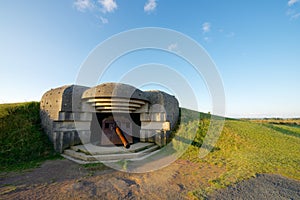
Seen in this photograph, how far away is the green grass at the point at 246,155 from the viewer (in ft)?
13.4

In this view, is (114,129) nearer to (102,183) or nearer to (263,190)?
(102,183)

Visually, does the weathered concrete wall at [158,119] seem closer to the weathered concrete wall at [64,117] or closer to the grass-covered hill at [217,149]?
the grass-covered hill at [217,149]

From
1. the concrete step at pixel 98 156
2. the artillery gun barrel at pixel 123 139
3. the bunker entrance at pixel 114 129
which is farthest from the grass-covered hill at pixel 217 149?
the artillery gun barrel at pixel 123 139

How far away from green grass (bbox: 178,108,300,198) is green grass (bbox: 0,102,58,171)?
583 centimetres

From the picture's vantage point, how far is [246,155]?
5641mm

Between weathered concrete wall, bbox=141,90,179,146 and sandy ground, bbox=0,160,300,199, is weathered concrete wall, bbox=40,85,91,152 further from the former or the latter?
weathered concrete wall, bbox=141,90,179,146

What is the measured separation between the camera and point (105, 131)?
291 inches

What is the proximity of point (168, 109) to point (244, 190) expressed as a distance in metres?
5.26

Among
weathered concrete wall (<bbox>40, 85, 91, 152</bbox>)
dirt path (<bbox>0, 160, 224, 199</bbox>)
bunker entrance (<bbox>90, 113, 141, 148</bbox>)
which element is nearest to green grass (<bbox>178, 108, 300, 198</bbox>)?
dirt path (<bbox>0, 160, 224, 199</bbox>)

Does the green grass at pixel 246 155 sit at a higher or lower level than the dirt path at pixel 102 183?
higher

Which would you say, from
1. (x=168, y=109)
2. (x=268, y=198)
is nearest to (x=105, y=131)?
(x=168, y=109)

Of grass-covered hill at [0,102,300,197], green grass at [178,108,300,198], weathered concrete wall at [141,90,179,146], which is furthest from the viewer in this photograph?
weathered concrete wall at [141,90,179,146]

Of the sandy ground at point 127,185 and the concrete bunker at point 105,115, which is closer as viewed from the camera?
the sandy ground at point 127,185

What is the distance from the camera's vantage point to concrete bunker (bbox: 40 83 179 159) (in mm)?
6656
